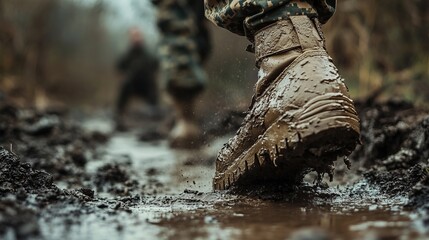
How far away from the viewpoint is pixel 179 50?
5340 mm

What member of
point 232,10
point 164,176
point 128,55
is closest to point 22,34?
point 128,55

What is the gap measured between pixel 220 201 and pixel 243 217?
0.28 metres

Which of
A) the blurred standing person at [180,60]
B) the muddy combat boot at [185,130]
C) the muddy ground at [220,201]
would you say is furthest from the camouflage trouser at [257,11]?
the blurred standing person at [180,60]

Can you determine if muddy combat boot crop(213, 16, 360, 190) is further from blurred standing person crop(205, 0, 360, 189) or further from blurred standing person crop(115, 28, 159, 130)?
blurred standing person crop(115, 28, 159, 130)

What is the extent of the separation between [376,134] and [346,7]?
387cm

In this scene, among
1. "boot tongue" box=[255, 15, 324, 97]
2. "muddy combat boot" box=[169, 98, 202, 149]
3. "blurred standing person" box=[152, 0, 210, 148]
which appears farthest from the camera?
"blurred standing person" box=[152, 0, 210, 148]

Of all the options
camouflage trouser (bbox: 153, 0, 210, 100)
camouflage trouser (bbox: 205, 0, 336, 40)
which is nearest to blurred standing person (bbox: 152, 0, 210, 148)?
camouflage trouser (bbox: 153, 0, 210, 100)

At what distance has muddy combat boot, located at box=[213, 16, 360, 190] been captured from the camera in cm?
174

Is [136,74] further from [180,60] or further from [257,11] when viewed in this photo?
[257,11]

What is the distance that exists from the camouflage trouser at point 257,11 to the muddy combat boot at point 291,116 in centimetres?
3

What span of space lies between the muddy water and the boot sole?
0.27 ft

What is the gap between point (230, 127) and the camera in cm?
310

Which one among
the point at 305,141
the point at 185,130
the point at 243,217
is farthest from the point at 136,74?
the point at 243,217

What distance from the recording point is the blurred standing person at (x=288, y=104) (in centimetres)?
174
